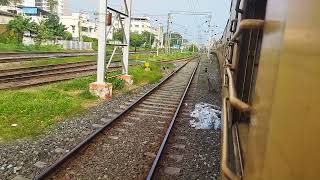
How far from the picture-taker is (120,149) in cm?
635

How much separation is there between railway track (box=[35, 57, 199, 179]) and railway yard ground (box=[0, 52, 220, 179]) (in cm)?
2

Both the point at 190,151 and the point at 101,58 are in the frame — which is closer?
the point at 190,151

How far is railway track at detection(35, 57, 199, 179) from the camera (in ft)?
17.0

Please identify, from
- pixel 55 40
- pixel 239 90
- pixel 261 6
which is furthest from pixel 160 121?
pixel 55 40

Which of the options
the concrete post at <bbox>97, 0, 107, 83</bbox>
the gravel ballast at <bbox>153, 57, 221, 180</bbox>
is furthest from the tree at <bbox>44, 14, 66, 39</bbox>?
the gravel ballast at <bbox>153, 57, 221, 180</bbox>

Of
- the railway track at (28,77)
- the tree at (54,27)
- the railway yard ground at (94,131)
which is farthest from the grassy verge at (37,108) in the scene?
the tree at (54,27)

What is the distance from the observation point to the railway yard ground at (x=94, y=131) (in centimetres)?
541

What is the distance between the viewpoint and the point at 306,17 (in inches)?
48.1

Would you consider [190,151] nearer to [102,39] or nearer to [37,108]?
[37,108]

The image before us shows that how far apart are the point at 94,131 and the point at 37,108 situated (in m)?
2.51

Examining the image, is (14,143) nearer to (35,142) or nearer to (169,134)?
(35,142)

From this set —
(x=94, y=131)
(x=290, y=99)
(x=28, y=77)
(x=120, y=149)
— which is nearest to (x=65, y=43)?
(x=28, y=77)

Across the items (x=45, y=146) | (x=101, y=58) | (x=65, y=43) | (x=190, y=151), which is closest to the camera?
(x=45, y=146)

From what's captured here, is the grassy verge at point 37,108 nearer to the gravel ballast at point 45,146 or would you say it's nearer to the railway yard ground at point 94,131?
the railway yard ground at point 94,131
